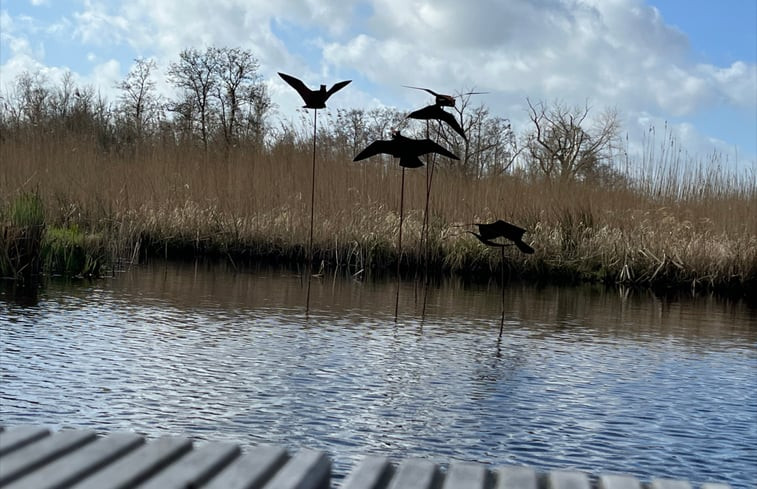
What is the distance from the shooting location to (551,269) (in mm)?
10883

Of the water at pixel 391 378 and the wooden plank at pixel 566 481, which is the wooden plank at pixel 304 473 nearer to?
the wooden plank at pixel 566 481

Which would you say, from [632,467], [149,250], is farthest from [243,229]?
[632,467]

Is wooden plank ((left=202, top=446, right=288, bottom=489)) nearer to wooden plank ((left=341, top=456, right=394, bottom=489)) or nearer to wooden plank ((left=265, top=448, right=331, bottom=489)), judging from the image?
wooden plank ((left=265, top=448, right=331, bottom=489))

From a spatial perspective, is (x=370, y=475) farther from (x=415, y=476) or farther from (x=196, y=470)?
(x=196, y=470)

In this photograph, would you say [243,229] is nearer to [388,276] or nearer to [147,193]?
[147,193]

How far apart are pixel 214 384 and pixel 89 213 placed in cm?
749

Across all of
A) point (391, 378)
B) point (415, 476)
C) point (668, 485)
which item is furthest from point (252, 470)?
point (391, 378)

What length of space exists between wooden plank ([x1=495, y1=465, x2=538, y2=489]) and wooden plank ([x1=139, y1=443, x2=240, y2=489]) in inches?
21.6

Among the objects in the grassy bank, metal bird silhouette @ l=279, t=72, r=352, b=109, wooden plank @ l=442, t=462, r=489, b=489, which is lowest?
wooden plank @ l=442, t=462, r=489, b=489

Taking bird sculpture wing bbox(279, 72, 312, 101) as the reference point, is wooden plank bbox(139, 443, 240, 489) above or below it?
below

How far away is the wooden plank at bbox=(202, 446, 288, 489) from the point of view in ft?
5.40

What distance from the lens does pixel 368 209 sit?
37.2 feet

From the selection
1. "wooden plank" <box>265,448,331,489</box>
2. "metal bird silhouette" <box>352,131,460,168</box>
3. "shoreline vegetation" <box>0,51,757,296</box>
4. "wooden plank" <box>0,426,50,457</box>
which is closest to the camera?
"wooden plank" <box>265,448,331,489</box>

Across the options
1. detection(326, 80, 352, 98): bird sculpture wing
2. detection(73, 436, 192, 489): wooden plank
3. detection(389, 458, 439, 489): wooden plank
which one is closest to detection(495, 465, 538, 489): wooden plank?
detection(389, 458, 439, 489): wooden plank
